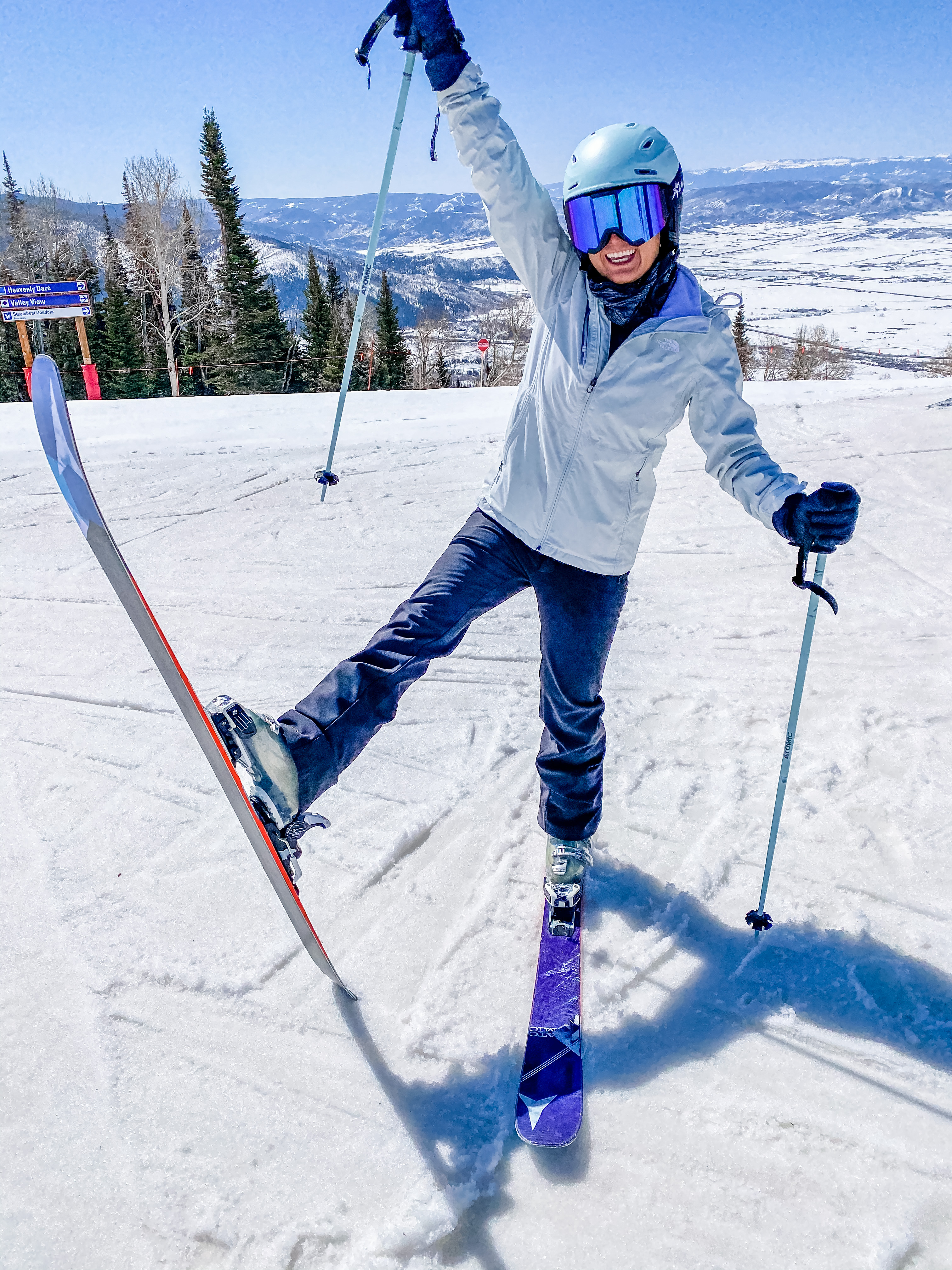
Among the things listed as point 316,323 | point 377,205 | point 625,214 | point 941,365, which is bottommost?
point 941,365

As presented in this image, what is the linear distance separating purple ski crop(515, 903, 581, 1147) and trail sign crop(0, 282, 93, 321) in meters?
16.1

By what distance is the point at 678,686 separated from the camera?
3424 mm

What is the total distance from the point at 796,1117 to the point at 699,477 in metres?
5.14

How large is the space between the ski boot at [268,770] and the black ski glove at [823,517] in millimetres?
1256

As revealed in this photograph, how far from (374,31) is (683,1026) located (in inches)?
116

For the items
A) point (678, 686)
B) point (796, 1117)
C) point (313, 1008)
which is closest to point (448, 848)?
point (313, 1008)

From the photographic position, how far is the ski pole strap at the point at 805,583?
178 centimetres

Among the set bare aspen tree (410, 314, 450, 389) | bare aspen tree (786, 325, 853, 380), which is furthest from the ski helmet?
bare aspen tree (410, 314, 450, 389)

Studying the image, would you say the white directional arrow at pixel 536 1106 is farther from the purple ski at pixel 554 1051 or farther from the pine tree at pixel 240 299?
the pine tree at pixel 240 299

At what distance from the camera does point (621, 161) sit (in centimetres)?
192

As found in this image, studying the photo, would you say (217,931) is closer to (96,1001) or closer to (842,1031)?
(96,1001)

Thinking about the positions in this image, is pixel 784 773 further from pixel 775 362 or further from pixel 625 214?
pixel 775 362

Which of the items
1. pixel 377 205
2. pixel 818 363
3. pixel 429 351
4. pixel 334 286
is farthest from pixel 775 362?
pixel 377 205

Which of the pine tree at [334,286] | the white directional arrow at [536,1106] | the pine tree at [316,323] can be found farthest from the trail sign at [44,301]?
the pine tree at [334,286]
